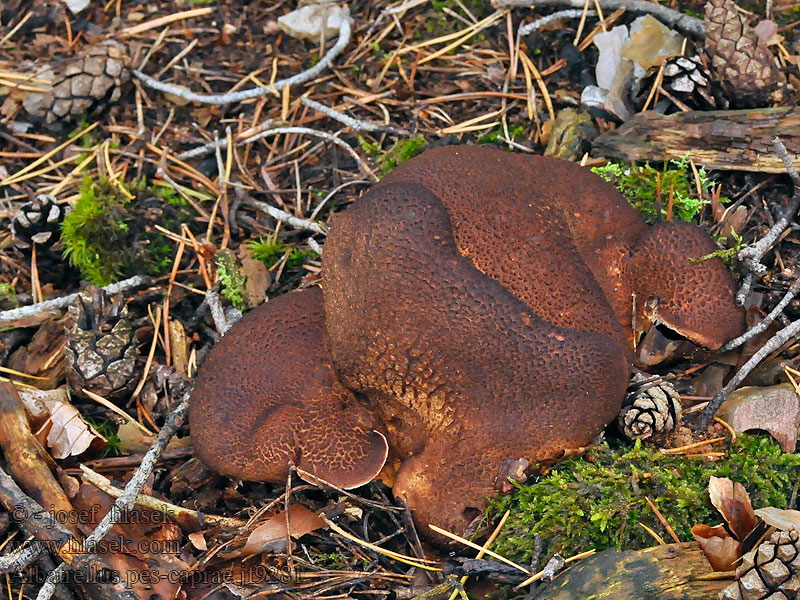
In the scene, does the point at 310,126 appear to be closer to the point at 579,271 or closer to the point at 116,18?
the point at 116,18

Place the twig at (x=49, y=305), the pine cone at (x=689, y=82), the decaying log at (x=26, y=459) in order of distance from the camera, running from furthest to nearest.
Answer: the pine cone at (x=689, y=82) < the twig at (x=49, y=305) < the decaying log at (x=26, y=459)

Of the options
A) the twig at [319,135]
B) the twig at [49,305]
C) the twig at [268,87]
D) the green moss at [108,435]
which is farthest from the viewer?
the twig at [268,87]

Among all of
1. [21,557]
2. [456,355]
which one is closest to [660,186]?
[456,355]

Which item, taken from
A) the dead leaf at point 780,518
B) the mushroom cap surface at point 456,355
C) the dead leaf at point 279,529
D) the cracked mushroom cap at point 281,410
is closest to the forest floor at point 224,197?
the dead leaf at point 279,529

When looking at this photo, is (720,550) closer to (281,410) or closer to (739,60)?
(281,410)

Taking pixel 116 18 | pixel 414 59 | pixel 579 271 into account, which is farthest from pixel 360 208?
pixel 116 18

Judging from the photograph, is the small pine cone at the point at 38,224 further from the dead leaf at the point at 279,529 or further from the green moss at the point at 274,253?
the dead leaf at the point at 279,529
